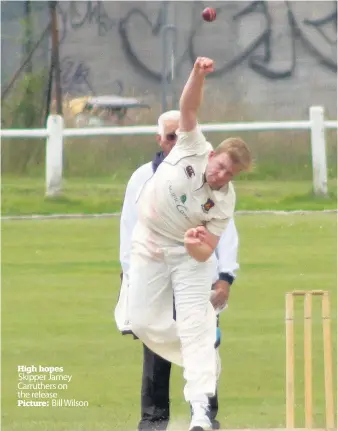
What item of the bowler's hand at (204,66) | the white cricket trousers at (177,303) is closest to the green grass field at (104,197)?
the white cricket trousers at (177,303)

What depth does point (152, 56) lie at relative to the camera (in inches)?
874

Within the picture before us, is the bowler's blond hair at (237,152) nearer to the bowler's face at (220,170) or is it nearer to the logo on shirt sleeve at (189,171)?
the bowler's face at (220,170)

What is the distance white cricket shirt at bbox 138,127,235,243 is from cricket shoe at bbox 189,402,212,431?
2.39ft

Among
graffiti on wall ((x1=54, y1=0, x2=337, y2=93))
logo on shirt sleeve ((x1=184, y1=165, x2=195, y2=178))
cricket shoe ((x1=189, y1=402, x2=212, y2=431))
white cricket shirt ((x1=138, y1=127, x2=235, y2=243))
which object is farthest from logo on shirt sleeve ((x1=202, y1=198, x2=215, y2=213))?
graffiti on wall ((x1=54, y1=0, x2=337, y2=93))

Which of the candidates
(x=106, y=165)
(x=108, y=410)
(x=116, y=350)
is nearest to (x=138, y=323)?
(x=108, y=410)

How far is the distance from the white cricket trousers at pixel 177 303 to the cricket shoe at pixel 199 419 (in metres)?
0.04

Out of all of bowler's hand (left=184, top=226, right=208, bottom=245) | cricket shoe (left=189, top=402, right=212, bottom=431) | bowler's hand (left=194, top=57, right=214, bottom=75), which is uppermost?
bowler's hand (left=194, top=57, right=214, bottom=75)

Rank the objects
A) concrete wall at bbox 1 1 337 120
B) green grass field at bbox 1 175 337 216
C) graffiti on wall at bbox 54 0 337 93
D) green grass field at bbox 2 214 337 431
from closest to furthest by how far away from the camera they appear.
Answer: green grass field at bbox 2 214 337 431 → green grass field at bbox 1 175 337 216 → concrete wall at bbox 1 1 337 120 → graffiti on wall at bbox 54 0 337 93

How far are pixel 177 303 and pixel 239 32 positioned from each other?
15948mm

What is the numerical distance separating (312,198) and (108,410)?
904 cm

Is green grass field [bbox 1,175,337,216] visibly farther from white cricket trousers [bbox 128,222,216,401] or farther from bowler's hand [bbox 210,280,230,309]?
white cricket trousers [bbox 128,222,216,401]

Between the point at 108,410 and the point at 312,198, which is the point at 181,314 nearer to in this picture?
the point at 108,410

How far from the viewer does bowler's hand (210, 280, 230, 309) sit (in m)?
6.96

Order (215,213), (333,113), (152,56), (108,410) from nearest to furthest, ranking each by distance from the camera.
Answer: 1. (215,213)
2. (108,410)
3. (333,113)
4. (152,56)
